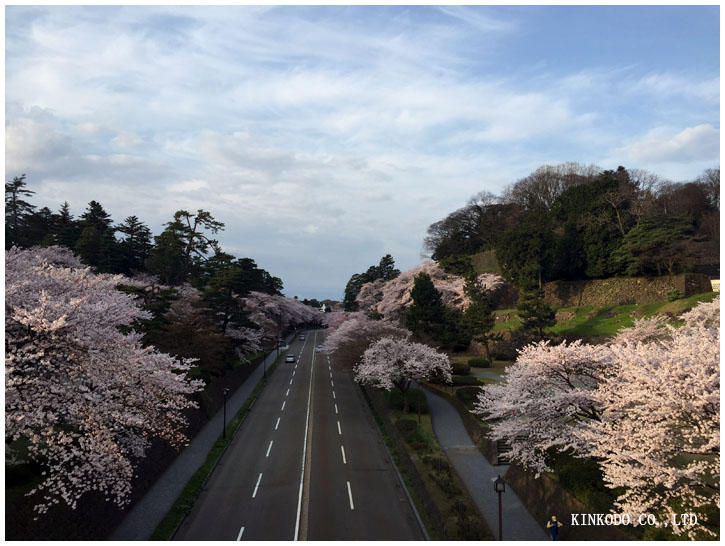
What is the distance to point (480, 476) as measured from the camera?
21125 mm

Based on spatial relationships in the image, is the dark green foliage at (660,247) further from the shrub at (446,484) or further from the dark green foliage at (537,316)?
the shrub at (446,484)

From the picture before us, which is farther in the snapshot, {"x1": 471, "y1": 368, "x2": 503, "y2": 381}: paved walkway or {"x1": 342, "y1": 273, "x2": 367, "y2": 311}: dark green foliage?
{"x1": 342, "y1": 273, "x2": 367, "y2": 311}: dark green foliage

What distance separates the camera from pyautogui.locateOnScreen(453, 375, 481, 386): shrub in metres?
34.6

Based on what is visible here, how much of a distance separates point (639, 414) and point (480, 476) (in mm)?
10989

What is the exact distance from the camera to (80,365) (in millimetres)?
A: 11188

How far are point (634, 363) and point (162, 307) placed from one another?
2448 centimetres

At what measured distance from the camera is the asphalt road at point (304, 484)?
52.5 ft

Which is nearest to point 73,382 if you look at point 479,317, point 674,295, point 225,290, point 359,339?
point 359,339

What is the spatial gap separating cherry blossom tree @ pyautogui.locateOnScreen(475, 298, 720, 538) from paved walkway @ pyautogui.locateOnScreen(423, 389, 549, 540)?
236cm

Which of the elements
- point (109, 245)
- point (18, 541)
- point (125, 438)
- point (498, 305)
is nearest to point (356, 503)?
point (125, 438)

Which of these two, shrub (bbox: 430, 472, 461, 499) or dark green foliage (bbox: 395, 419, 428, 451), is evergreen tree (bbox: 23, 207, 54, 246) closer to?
dark green foliage (bbox: 395, 419, 428, 451)

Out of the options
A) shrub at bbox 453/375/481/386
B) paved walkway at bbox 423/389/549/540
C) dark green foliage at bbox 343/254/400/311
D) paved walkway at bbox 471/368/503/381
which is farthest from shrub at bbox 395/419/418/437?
dark green foliage at bbox 343/254/400/311

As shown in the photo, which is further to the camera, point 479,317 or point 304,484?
point 479,317

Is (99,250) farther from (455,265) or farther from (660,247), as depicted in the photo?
(660,247)
